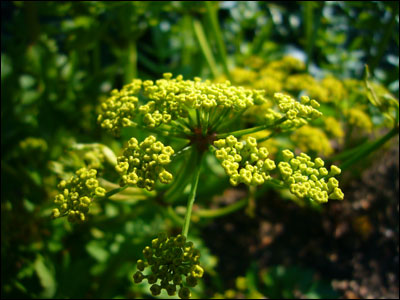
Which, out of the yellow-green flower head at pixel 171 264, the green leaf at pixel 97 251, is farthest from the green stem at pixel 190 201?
the green leaf at pixel 97 251

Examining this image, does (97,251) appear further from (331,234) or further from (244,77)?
(331,234)

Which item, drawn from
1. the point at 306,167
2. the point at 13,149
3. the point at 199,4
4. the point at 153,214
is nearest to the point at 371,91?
the point at 306,167

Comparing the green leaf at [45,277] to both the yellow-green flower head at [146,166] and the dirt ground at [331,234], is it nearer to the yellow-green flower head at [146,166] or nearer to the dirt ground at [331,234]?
the yellow-green flower head at [146,166]

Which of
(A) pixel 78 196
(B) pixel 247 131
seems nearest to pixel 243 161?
(B) pixel 247 131

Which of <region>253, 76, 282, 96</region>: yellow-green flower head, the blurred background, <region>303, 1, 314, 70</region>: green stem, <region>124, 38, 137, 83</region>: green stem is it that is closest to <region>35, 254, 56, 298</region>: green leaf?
the blurred background

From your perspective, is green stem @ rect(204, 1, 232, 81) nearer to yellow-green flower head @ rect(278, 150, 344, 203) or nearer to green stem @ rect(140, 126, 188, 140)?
green stem @ rect(140, 126, 188, 140)

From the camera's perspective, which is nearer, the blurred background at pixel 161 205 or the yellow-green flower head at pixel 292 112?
the yellow-green flower head at pixel 292 112
